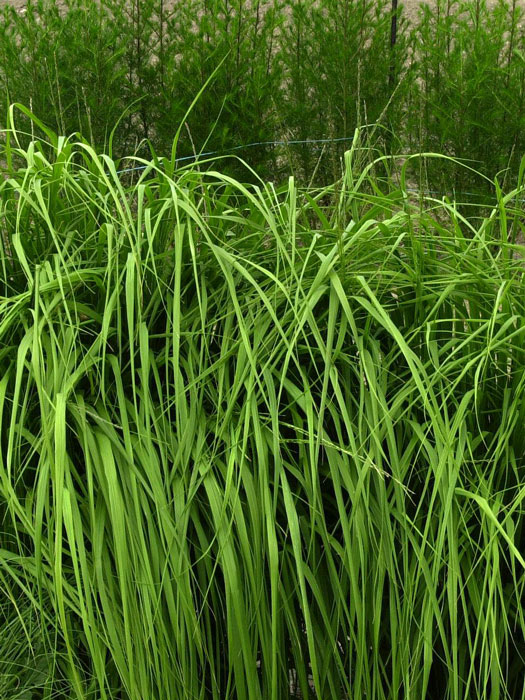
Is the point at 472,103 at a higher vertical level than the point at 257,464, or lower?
higher

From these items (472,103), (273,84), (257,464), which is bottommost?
(257,464)

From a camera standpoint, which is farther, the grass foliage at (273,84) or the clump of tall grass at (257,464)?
the grass foliage at (273,84)

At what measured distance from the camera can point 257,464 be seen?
1679 mm

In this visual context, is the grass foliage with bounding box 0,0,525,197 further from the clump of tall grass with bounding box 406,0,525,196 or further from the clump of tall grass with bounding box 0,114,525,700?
the clump of tall grass with bounding box 0,114,525,700

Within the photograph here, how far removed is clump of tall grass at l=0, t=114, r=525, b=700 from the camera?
1.52 meters

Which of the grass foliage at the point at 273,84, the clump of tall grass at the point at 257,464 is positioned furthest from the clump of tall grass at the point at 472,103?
the clump of tall grass at the point at 257,464

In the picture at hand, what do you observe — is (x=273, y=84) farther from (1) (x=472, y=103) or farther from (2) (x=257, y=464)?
(2) (x=257, y=464)

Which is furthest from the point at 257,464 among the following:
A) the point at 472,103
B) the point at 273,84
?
the point at 472,103

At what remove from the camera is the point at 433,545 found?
5.22 ft

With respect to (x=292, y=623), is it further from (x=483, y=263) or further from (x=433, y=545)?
(x=483, y=263)

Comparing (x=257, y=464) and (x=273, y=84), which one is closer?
(x=257, y=464)

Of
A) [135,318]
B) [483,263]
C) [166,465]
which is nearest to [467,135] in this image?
[483,263]

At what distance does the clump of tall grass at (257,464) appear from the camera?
4.99 feet

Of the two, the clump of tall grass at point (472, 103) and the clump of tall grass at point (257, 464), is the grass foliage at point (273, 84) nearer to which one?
the clump of tall grass at point (472, 103)
